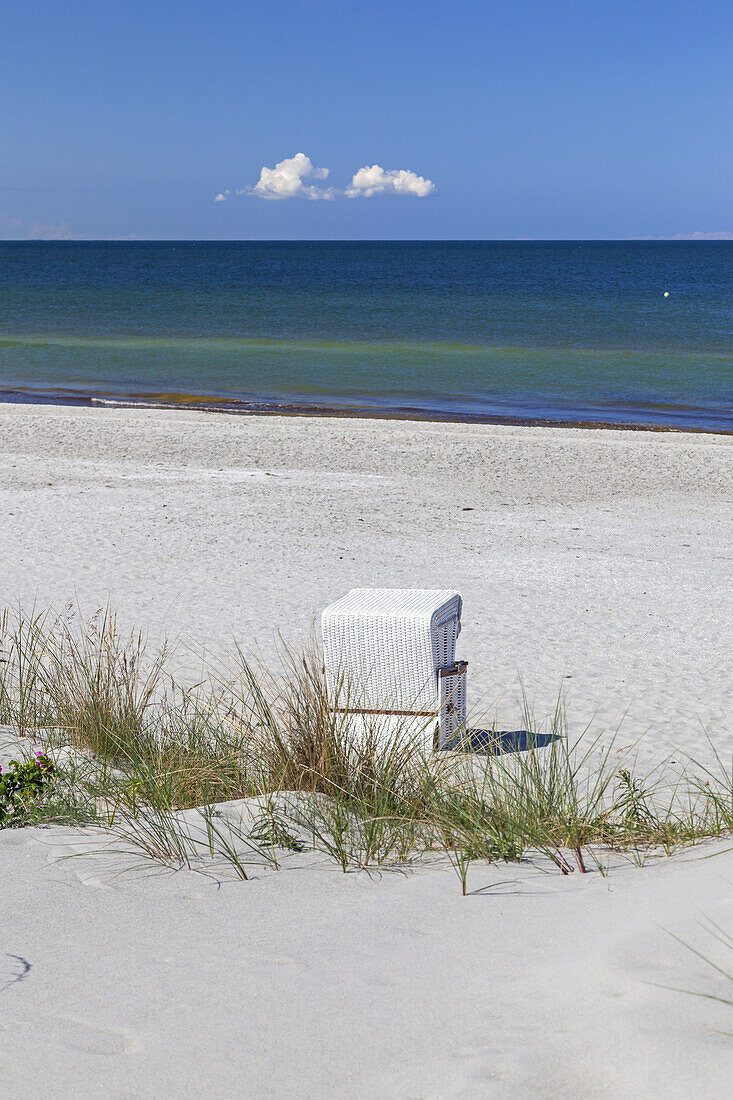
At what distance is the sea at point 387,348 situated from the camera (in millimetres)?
23203

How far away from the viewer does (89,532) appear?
961 centimetres

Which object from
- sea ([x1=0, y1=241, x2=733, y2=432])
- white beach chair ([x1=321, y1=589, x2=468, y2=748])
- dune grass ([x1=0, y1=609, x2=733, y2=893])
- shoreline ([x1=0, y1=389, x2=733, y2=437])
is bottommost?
dune grass ([x1=0, y1=609, x2=733, y2=893])

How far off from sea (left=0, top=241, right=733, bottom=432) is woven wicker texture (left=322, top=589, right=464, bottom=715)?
53.3ft

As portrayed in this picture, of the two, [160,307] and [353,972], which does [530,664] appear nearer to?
[353,972]

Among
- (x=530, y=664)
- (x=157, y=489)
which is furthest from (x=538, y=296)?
(x=530, y=664)

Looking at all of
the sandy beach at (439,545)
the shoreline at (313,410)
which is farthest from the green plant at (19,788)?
the shoreline at (313,410)

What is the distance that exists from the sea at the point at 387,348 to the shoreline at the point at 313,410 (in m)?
0.11

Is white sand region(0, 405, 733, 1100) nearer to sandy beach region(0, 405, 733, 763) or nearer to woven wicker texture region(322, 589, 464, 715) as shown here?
sandy beach region(0, 405, 733, 763)

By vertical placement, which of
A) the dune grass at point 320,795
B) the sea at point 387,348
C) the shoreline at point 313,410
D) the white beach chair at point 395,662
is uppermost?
the sea at point 387,348

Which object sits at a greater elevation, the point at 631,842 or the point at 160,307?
the point at 160,307

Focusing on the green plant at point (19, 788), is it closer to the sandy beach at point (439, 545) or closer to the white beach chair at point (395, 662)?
the white beach chair at point (395, 662)

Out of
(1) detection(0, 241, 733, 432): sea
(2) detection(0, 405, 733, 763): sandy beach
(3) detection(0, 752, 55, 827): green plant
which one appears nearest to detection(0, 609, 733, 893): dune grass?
(3) detection(0, 752, 55, 827): green plant

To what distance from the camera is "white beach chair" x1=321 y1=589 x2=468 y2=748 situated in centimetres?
455

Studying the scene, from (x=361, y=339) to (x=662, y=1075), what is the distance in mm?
36033
